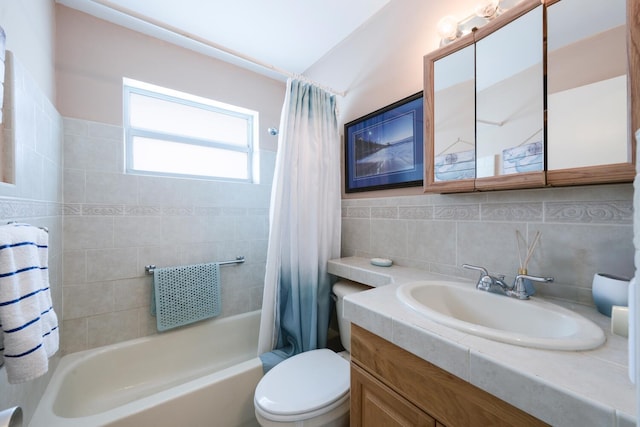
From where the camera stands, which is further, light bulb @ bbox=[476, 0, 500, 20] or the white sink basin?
light bulb @ bbox=[476, 0, 500, 20]

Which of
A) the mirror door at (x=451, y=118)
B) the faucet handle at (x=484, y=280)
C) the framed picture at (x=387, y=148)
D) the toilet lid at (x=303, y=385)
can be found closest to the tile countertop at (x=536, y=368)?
the faucet handle at (x=484, y=280)

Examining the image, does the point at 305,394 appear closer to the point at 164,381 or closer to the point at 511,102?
the point at 164,381

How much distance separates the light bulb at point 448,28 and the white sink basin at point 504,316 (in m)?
1.20

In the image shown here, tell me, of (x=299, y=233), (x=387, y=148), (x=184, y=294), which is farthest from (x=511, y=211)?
(x=184, y=294)

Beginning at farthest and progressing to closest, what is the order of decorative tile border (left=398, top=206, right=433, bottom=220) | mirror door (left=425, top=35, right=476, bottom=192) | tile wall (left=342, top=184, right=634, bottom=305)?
decorative tile border (left=398, top=206, right=433, bottom=220)
mirror door (left=425, top=35, right=476, bottom=192)
tile wall (left=342, top=184, right=634, bottom=305)

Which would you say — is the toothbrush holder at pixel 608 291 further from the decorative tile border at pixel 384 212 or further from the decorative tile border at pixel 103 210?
the decorative tile border at pixel 103 210

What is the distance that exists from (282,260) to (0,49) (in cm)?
141

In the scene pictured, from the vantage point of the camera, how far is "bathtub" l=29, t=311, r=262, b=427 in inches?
41.2

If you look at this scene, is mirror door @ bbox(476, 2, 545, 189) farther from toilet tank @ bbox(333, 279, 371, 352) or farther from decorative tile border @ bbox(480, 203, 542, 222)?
toilet tank @ bbox(333, 279, 371, 352)

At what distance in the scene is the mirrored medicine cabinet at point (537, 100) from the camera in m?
0.75

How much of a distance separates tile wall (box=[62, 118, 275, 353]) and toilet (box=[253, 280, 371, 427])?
0.97 meters

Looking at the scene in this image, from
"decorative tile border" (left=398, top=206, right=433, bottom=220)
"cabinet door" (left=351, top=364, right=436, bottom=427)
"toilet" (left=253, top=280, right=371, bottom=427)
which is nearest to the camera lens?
"cabinet door" (left=351, top=364, right=436, bottom=427)

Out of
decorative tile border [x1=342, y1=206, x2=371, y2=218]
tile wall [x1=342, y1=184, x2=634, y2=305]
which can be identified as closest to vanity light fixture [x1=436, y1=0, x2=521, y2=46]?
tile wall [x1=342, y1=184, x2=634, y2=305]

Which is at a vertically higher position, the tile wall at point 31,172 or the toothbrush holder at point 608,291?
the tile wall at point 31,172
